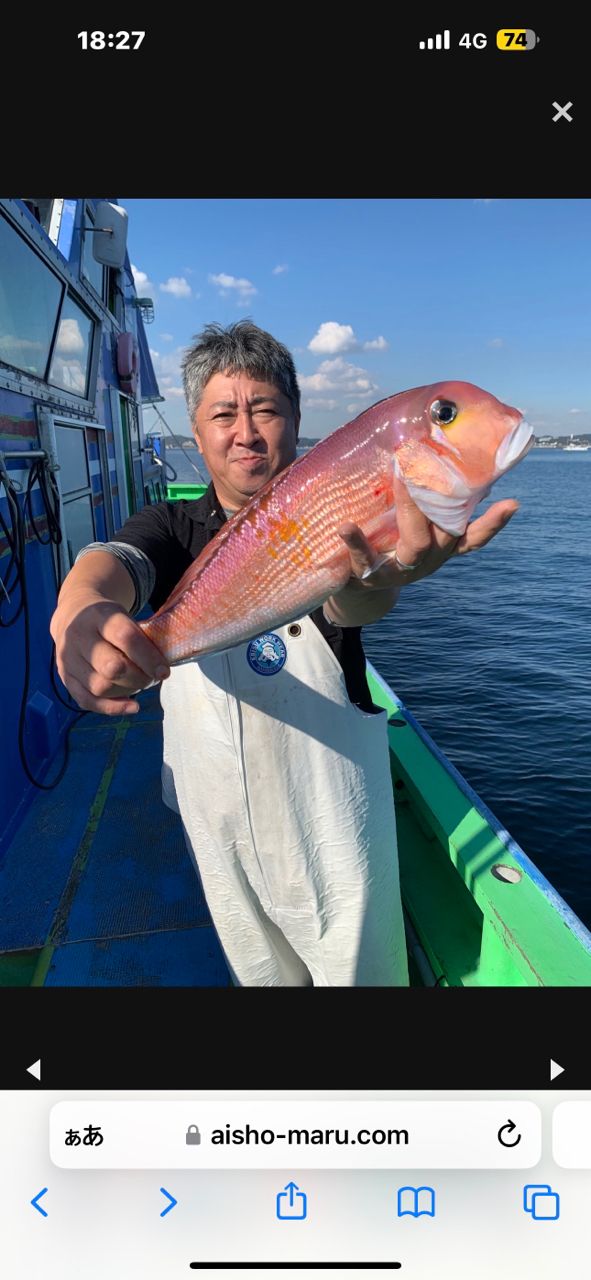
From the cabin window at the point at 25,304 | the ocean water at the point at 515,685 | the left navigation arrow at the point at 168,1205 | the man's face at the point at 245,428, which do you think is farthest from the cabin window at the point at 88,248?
the left navigation arrow at the point at 168,1205

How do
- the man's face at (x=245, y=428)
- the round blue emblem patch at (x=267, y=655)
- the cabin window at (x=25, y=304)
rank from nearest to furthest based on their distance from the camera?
the man's face at (x=245, y=428) < the round blue emblem patch at (x=267, y=655) < the cabin window at (x=25, y=304)

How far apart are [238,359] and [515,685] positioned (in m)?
11.7

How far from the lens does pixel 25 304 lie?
5.18m

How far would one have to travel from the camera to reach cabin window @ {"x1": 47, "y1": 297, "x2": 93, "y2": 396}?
20.7ft

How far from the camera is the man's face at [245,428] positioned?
80.6 inches

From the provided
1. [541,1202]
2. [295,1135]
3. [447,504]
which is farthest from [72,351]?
[541,1202]
